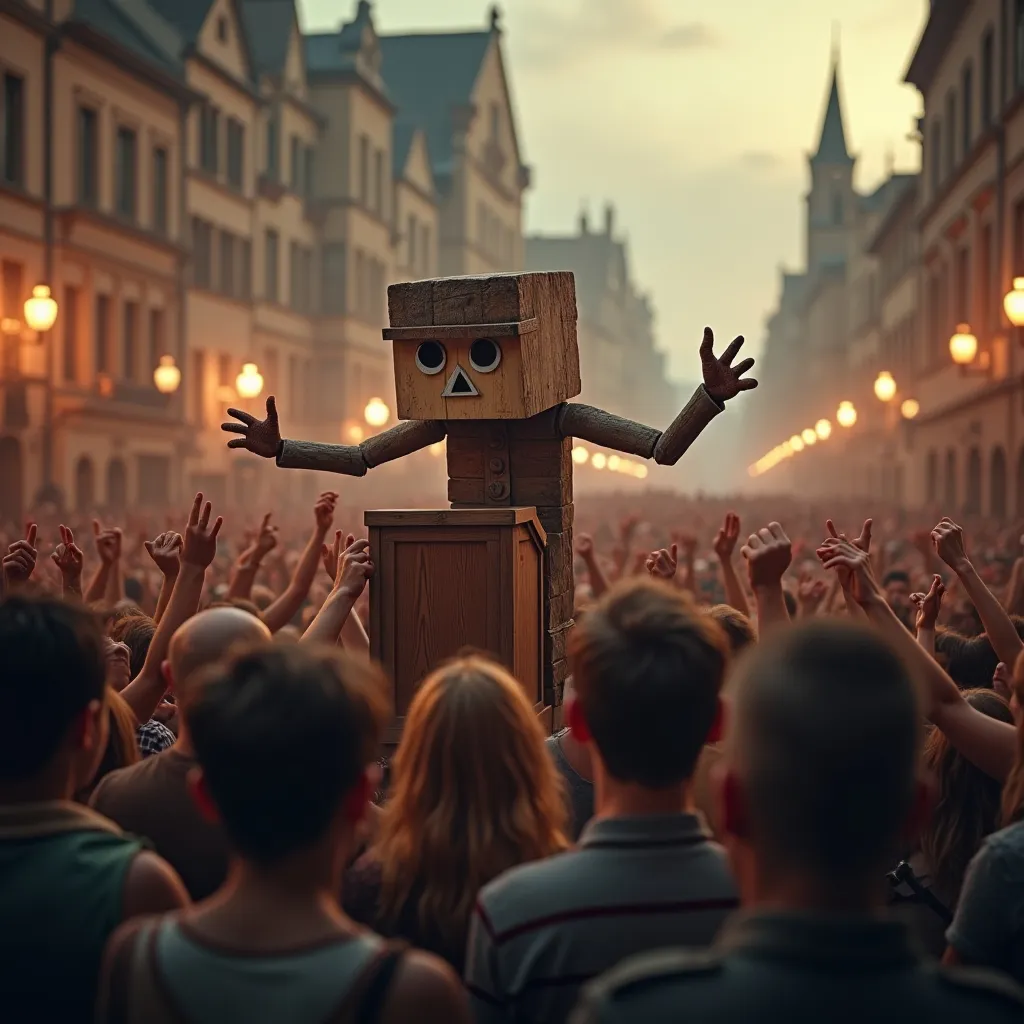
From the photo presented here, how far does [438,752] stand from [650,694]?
63cm

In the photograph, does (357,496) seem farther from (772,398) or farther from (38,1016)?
(772,398)

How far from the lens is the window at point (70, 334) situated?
31453 millimetres

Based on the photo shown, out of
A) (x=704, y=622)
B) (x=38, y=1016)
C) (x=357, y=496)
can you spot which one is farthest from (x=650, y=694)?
(x=357, y=496)

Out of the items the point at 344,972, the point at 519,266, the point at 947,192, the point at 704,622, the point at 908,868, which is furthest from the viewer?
the point at 519,266

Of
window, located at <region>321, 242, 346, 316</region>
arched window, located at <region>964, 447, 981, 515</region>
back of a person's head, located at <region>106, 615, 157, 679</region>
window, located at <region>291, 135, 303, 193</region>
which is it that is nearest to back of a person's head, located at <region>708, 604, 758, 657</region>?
back of a person's head, located at <region>106, 615, 157, 679</region>

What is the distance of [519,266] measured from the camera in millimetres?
82938

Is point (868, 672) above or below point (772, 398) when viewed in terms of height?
below

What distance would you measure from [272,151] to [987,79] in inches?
896

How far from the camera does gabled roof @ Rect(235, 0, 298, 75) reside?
155 ft

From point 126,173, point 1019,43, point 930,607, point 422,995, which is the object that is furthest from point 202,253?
point 422,995

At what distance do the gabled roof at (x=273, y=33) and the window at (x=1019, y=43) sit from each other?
82.6ft

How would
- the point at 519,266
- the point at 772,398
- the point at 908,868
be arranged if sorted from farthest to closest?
the point at 772,398
the point at 519,266
the point at 908,868

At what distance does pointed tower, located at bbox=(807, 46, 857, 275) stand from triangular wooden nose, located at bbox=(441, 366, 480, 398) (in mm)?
121750

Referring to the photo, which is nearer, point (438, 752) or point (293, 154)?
point (438, 752)
